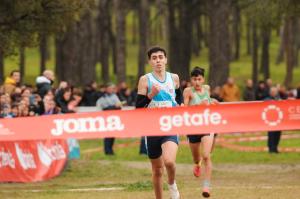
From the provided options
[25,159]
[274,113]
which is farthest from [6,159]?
[274,113]

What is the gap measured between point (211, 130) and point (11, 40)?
10095mm

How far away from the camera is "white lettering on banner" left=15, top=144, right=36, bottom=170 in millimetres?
20641

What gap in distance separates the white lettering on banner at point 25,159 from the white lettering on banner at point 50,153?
31 cm

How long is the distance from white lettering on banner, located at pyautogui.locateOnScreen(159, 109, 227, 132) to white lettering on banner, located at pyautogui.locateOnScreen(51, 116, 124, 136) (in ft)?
2.00

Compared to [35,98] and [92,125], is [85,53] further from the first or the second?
[92,125]

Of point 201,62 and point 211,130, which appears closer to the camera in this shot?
point 211,130

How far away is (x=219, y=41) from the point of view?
133 ft

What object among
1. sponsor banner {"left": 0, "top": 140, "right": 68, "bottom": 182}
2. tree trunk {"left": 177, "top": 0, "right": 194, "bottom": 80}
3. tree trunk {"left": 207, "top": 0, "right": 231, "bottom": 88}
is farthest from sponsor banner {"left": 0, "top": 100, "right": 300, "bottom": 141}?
tree trunk {"left": 177, "top": 0, "right": 194, "bottom": 80}

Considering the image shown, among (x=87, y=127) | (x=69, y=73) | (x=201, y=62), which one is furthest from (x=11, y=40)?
(x=201, y=62)

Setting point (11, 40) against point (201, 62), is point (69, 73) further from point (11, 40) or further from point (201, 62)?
point (201, 62)

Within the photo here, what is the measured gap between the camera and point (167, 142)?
13.1 metres

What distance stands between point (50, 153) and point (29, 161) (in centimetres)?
101

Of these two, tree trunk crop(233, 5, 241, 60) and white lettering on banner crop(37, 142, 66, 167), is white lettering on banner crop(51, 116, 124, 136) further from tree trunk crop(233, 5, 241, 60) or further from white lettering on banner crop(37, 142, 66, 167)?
tree trunk crop(233, 5, 241, 60)

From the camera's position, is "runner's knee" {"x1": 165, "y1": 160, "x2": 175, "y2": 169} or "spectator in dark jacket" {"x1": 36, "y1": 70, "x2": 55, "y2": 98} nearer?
"runner's knee" {"x1": 165, "y1": 160, "x2": 175, "y2": 169}
